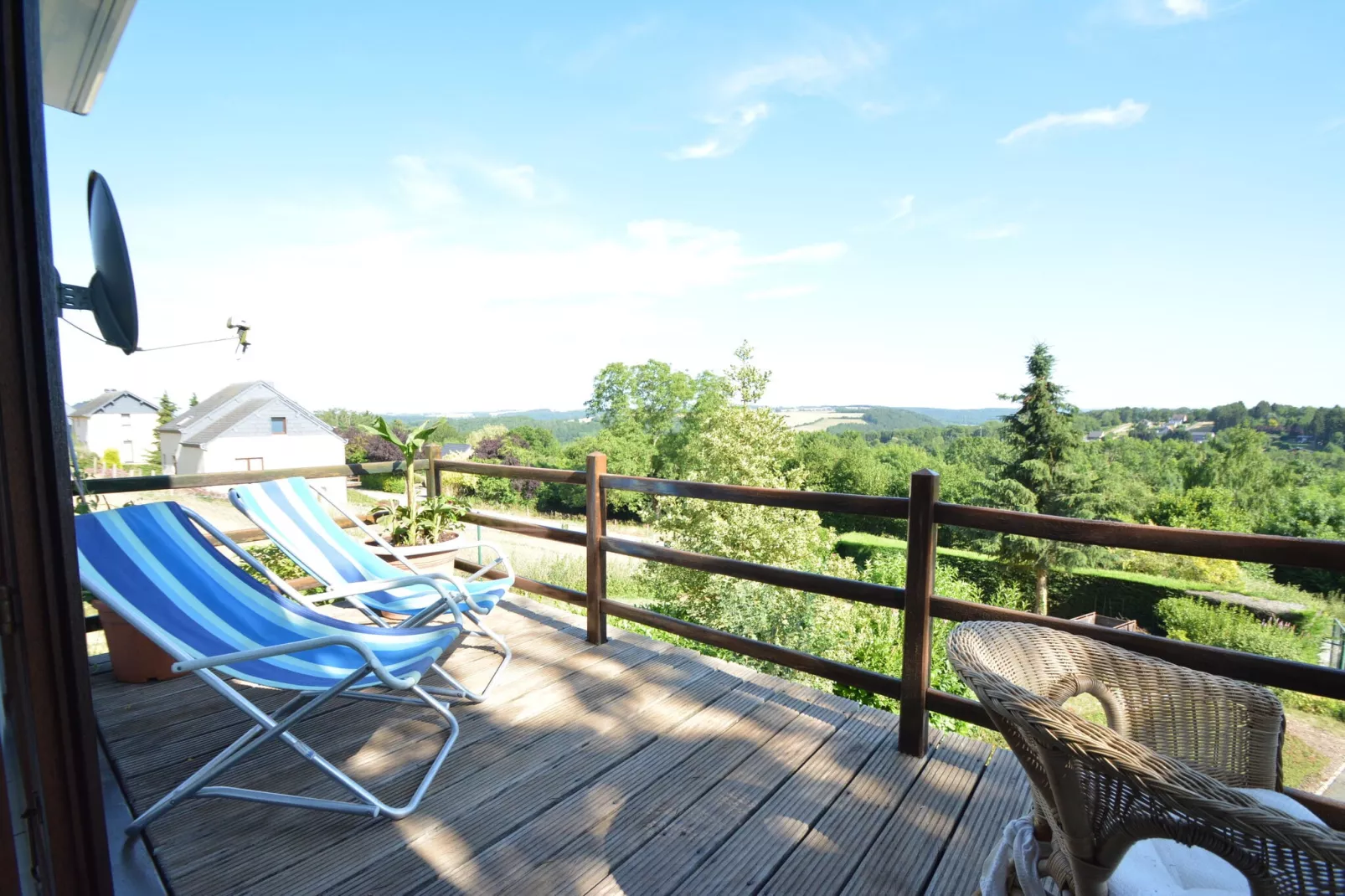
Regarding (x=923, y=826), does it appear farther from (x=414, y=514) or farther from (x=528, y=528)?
(x=414, y=514)

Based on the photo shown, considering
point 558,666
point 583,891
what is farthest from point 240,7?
point 583,891

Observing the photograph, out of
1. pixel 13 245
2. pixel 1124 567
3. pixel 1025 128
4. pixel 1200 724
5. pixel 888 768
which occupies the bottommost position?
pixel 1124 567

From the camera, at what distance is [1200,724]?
1310 mm

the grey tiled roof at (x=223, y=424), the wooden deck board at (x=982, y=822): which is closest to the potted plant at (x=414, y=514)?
the grey tiled roof at (x=223, y=424)

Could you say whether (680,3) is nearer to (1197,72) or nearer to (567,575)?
(567,575)

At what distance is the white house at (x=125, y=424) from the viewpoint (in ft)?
13.8

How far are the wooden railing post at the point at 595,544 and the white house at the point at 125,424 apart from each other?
2.96m

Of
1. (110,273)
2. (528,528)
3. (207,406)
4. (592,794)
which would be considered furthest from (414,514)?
(207,406)

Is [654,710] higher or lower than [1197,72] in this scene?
lower

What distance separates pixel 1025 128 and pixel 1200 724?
42259 millimetres

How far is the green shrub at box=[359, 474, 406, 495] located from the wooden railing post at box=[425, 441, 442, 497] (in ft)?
0.65

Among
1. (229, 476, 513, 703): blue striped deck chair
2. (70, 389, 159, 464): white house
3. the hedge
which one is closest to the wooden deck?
(229, 476, 513, 703): blue striped deck chair

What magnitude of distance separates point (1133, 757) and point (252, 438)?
17.9 ft

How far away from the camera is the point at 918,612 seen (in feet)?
6.77
